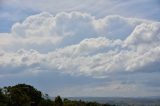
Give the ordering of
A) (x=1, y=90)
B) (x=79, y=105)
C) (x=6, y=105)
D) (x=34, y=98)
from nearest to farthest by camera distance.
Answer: (x=6, y=105)
(x=1, y=90)
(x=34, y=98)
(x=79, y=105)

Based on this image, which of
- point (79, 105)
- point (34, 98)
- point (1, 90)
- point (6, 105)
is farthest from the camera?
point (79, 105)

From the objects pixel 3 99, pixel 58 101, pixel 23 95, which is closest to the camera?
pixel 3 99

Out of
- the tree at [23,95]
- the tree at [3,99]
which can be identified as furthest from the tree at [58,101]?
the tree at [3,99]

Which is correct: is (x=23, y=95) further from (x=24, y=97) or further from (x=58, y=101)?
(x=58, y=101)

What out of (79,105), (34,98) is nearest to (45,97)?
(34,98)

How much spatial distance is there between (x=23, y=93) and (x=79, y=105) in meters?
35.9

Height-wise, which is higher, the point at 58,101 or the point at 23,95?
the point at 23,95

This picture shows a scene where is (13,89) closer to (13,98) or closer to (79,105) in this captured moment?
(13,98)

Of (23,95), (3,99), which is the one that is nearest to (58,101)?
(23,95)

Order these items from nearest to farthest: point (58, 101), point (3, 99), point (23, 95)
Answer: point (3, 99) < point (23, 95) < point (58, 101)

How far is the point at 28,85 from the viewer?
174 meters

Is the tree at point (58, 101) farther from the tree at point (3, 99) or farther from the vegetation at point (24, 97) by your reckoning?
the tree at point (3, 99)

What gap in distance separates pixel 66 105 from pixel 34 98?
1539 centimetres

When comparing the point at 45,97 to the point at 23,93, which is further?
the point at 45,97
